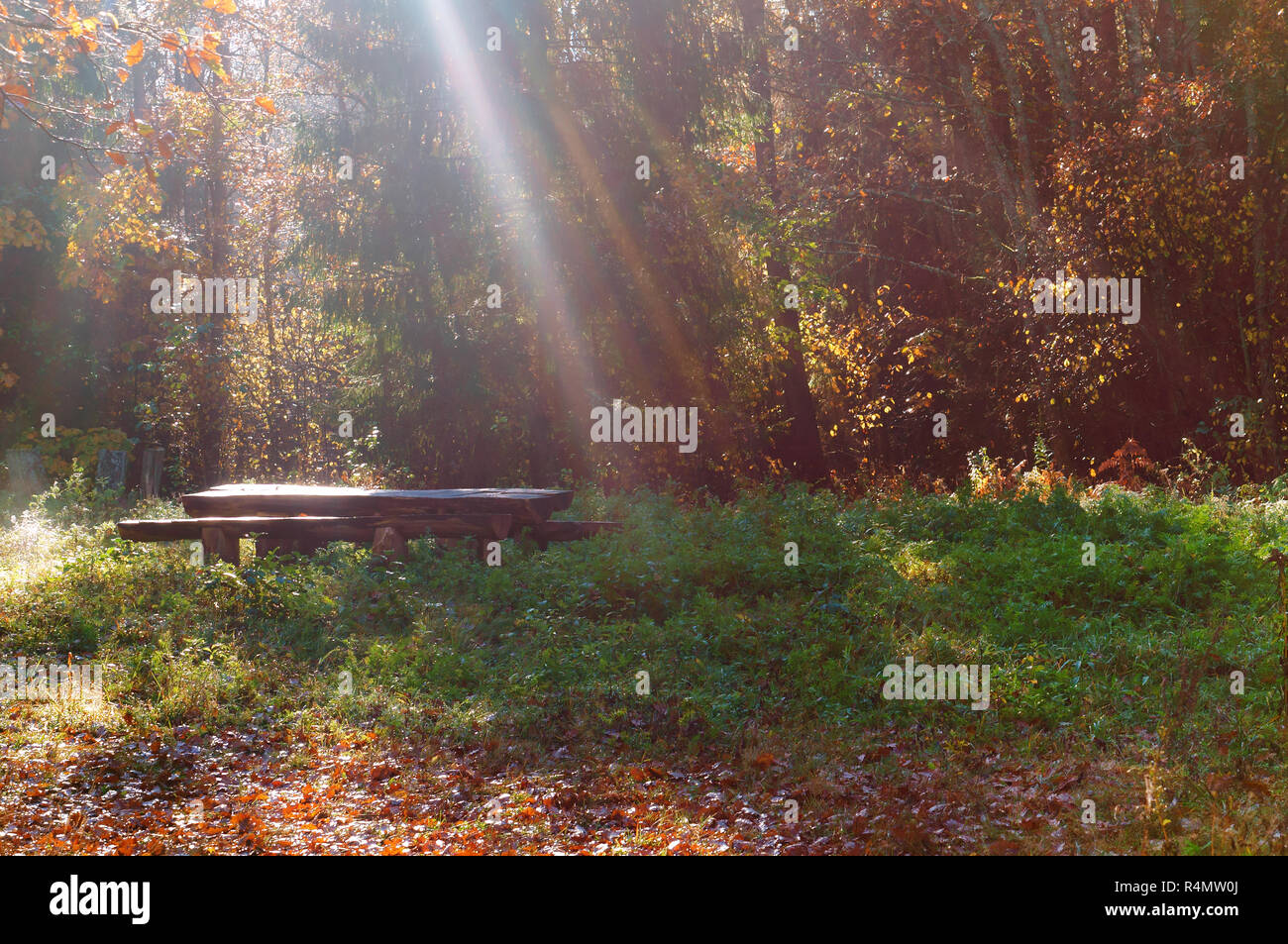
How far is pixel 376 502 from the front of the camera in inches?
457

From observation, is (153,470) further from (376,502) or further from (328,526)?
(376,502)

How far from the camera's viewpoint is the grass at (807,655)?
18.3ft

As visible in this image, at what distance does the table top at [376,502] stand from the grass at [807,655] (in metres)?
0.55

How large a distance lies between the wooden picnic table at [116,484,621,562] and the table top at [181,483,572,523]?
0.04 ft

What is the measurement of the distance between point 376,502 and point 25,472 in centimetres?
1304

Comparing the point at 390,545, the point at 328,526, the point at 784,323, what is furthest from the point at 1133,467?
the point at 328,526

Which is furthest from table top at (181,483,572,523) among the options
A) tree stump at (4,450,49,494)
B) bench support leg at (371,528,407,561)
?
tree stump at (4,450,49,494)

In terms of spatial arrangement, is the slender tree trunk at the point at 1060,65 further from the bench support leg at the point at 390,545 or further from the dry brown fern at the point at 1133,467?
the bench support leg at the point at 390,545


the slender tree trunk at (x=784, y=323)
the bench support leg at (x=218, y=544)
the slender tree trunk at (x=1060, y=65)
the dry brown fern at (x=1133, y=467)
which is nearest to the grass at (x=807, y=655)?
the bench support leg at (x=218, y=544)

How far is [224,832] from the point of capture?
557 cm

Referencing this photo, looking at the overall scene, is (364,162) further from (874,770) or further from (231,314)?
(874,770)

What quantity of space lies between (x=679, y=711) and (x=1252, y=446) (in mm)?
9317

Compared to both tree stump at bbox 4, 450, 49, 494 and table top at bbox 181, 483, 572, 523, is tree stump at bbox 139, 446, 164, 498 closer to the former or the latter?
tree stump at bbox 4, 450, 49, 494
